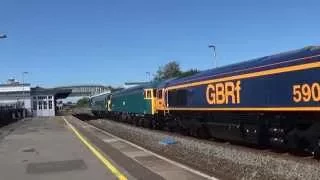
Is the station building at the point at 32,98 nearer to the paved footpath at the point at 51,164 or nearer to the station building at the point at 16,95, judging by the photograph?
the station building at the point at 16,95

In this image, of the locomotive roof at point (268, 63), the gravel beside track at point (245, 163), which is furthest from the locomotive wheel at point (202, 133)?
the gravel beside track at point (245, 163)

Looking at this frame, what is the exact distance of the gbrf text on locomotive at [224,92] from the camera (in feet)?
76.9

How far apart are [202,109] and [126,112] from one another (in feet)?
89.9

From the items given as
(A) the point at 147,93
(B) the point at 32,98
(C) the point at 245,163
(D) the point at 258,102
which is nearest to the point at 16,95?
(B) the point at 32,98

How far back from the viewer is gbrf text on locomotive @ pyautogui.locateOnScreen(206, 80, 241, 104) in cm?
2345

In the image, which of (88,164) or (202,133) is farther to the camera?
(202,133)

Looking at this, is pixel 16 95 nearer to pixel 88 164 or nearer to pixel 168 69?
pixel 168 69

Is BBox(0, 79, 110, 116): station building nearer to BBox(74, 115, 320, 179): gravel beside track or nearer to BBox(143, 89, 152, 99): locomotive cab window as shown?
BBox(143, 89, 152, 99): locomotive cab window

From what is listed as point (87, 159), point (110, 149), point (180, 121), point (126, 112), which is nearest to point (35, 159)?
point (87, 159)

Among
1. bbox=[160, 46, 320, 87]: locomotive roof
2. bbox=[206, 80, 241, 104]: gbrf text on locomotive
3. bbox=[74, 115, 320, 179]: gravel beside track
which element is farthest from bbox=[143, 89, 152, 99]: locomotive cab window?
bbox=[74, 115, 320, 179]: gravel beside track

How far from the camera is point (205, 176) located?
552 inches

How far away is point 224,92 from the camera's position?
81.6ft

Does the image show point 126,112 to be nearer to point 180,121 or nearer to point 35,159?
point 180,121

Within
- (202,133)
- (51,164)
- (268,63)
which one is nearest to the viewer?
(51,164)
